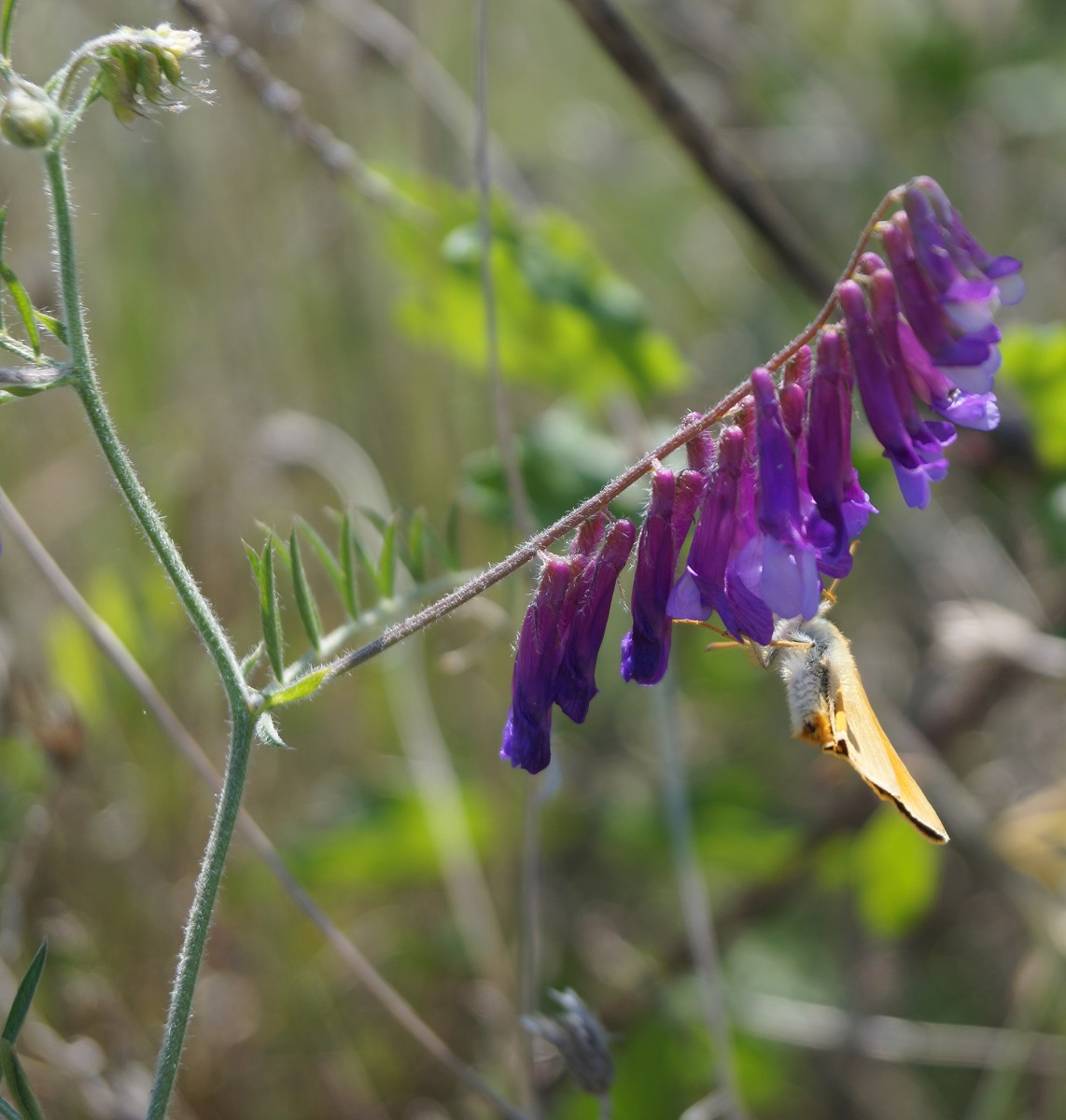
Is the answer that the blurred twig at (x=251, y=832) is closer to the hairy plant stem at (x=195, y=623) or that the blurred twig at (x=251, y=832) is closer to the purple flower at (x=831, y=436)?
the hairy plant stem at (x=195, y=623)

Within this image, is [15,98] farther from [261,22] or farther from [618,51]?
[261,22]

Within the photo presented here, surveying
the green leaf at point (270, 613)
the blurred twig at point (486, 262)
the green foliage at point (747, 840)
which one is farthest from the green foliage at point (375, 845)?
the green leaf at point (270, 613)

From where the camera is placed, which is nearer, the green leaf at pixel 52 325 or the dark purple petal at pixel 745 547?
the green leaf at pixel 52 325

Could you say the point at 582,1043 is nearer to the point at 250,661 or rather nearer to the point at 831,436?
the point at 250,661

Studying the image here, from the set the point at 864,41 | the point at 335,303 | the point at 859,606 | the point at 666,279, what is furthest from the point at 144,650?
the point at 864,41

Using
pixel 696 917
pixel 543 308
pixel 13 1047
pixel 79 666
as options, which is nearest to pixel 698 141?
pixel 543 308

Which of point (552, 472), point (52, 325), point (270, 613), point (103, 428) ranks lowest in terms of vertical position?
point (552, 472)
